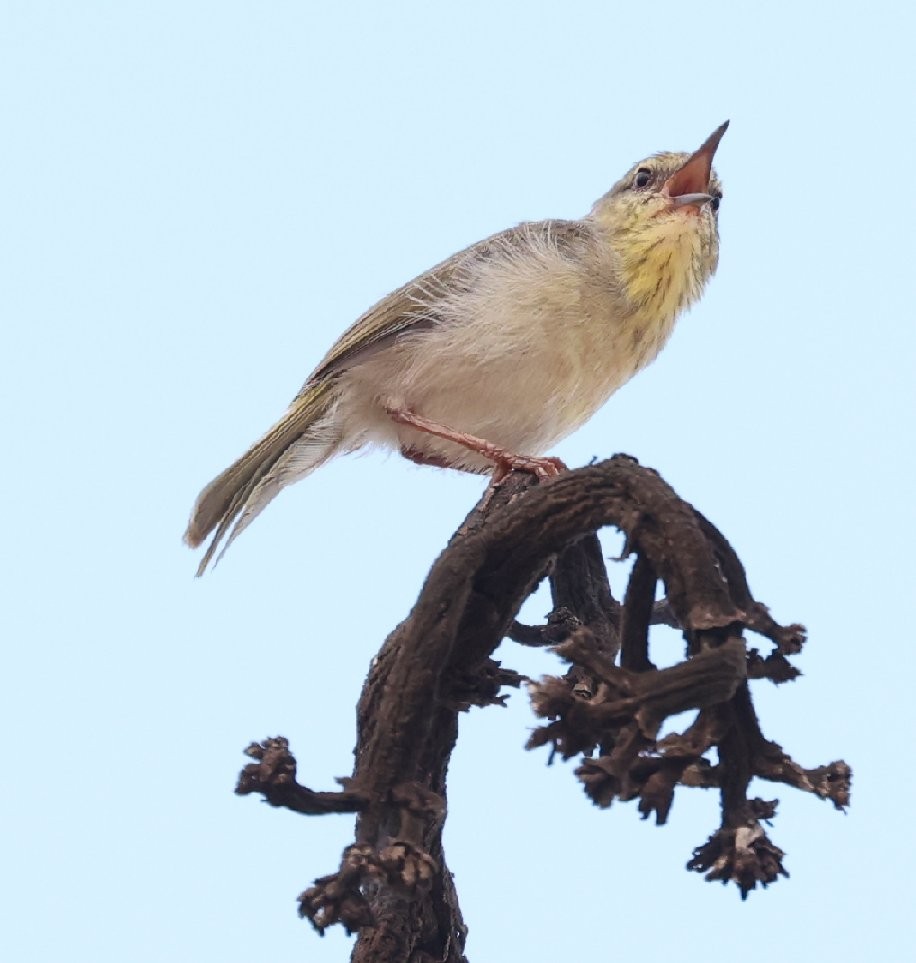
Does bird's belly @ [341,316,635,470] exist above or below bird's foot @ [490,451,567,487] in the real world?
above

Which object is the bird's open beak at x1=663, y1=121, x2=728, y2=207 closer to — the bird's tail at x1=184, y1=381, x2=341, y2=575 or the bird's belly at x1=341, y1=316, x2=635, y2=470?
the bird's belly at x1=341, y1=316, x2=635, y2=470

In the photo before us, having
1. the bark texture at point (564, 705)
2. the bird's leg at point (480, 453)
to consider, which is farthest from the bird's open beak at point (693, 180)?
the bark texture at point (564, 705)

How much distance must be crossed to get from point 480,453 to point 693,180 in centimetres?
105

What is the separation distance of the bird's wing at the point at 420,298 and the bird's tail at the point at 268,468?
0.10 m

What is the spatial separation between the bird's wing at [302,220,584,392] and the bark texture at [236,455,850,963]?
1.24 metres

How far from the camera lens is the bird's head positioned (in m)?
3.30

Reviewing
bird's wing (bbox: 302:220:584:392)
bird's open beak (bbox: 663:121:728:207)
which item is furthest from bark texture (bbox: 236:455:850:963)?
bird's open beak (bbox: 663:121:728:207)

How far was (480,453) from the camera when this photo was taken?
299 centimetres

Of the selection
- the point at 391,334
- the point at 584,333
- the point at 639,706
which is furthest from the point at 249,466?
the point at 639,706

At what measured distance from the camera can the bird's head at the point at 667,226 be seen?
3.30 m

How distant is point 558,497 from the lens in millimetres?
1925

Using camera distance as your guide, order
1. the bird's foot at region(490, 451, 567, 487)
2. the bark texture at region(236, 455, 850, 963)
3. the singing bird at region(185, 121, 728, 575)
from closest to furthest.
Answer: the bark texture at region(236, 455, 850, 963) < the bird's foot at region(490, 451, 567, 487) < the singing bird at region(185, 121, 728, 575)

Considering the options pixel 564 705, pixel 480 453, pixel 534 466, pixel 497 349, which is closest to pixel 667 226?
pixel 497 349

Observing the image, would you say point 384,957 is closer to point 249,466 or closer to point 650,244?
point 249,466
